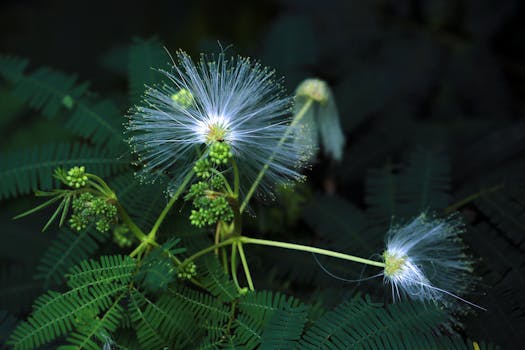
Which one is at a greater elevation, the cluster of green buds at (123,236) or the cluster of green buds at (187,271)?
the cluster of green buds at (123,236)

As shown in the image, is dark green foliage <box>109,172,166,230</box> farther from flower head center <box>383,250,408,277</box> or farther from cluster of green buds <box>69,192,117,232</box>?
flower head center <box>383,250,408,277</box>

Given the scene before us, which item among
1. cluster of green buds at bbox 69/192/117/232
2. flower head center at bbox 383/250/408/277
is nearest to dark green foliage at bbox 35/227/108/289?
cluster of green buds at bbox 69/192/117/232

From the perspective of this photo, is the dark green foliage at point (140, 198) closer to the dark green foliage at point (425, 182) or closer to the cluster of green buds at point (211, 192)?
the cluster of green buds at point (211, 192)

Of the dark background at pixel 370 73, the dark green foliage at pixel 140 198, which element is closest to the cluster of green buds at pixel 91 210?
the dark green foliage at pixel 140 198

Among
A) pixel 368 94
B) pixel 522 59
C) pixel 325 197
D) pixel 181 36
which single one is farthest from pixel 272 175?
pixel 181 36

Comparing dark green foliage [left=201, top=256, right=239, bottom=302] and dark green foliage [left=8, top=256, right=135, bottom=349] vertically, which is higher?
dark green foliage [left=201, top=256, right=239, bottom=302]

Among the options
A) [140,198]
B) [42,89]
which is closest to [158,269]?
[140,198]

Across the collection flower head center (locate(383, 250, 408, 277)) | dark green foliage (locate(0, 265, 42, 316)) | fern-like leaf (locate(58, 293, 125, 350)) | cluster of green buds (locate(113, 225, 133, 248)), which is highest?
flower head center (locate(383, 250, 408, 277))
